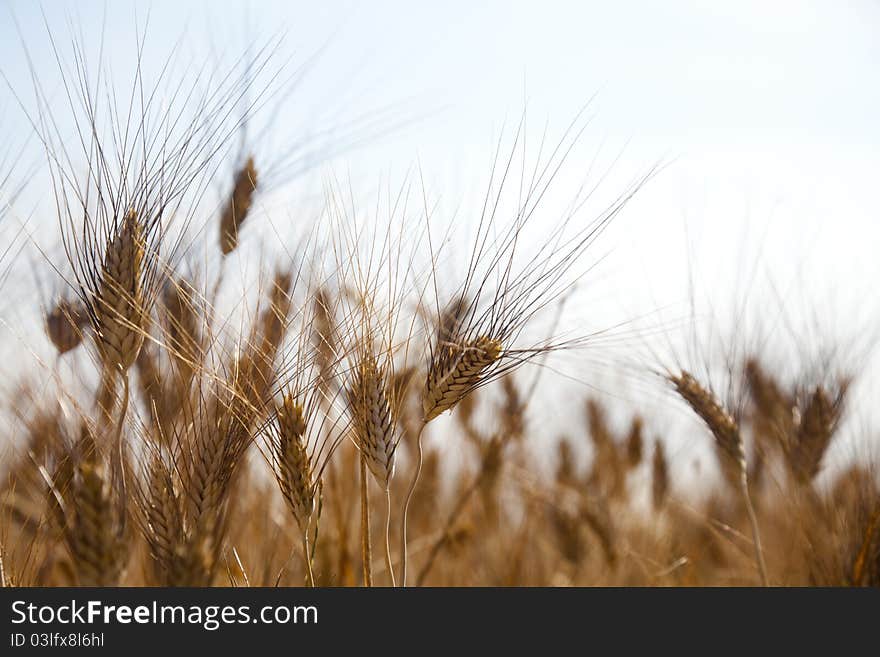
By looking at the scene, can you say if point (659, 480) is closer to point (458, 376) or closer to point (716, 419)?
point (716, 419)

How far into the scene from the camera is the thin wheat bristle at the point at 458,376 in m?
1.12

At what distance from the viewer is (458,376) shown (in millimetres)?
1129

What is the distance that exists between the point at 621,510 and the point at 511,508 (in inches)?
18.6

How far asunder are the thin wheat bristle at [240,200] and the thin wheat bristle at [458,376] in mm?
624

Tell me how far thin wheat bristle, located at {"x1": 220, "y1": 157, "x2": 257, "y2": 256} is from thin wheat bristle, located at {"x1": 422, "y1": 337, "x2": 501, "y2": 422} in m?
0.62

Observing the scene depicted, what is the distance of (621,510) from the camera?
2.44m

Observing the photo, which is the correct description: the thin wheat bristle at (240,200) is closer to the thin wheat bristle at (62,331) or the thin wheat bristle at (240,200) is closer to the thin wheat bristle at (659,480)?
the thin wheat bristle at (62,331)

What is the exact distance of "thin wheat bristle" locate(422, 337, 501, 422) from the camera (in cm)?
112

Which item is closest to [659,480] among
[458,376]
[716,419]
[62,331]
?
[716,419]

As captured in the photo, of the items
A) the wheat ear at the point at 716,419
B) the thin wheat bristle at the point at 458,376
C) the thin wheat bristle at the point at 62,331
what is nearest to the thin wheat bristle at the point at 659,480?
the wheat ear at the point at 716,419

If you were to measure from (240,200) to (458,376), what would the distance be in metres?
0.72
